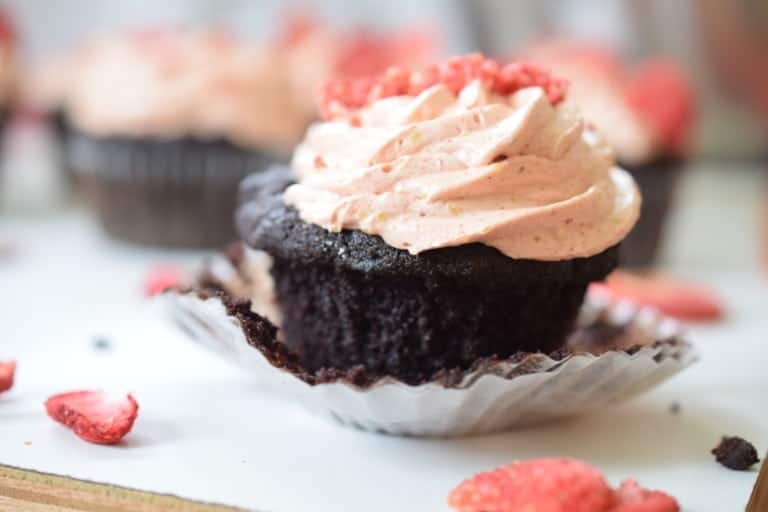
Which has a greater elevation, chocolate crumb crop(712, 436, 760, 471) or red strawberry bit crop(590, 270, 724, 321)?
chocolate crumb crop(712, 436, 760, 471)

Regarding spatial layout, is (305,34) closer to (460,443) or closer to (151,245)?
(151,245)

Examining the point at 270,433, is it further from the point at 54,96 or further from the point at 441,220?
the point at 54,96

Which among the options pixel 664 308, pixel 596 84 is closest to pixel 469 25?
pixel 596 84

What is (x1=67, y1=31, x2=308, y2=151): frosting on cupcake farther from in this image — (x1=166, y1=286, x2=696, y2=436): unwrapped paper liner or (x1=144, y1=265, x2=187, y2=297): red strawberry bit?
(x1=166, y1=286, x2=696, y2=436): unwrapped paper liner

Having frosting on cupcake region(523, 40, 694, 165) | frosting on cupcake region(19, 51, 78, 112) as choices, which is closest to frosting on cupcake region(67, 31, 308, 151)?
frosting on cupcake region(19, 51, 78, 112)

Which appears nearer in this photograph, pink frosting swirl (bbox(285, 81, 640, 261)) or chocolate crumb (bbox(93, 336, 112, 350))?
pink frosting swirl (bbox(285, 81, 640, 261))

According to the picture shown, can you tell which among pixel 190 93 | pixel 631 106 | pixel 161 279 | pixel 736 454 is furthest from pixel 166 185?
pixel 736 454

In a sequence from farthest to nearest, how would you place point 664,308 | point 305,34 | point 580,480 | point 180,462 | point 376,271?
point 305,34 → point 664,308 → point 376,271 → point 180,462 → point 580,480
